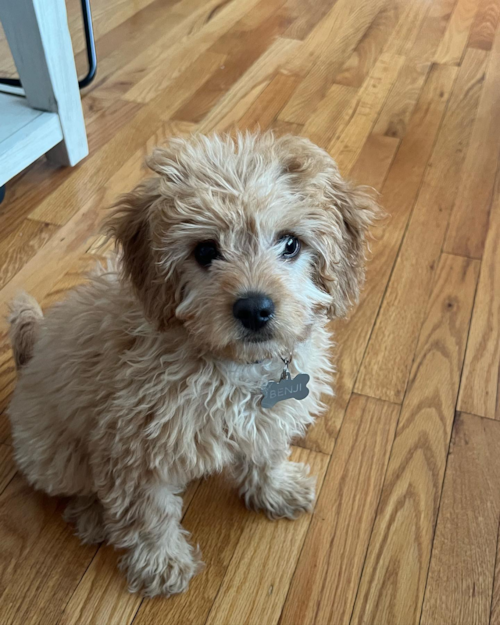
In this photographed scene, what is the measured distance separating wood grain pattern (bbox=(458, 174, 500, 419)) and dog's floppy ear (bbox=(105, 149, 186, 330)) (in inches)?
35.4

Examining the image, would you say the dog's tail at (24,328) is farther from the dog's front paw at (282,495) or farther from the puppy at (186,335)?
the dog's front paw at (282,495)

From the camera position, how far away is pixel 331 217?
1008 mm

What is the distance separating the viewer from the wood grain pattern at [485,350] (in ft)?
5.10

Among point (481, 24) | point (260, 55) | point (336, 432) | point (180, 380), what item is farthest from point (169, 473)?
point (481, 24)

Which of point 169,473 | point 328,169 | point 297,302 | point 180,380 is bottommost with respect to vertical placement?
point 169,473

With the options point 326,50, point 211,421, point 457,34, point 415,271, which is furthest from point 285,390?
point 457,34

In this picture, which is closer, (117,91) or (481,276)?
(481,276)

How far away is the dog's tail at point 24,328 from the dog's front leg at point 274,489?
1.72 ft

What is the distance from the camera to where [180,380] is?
1044 mm

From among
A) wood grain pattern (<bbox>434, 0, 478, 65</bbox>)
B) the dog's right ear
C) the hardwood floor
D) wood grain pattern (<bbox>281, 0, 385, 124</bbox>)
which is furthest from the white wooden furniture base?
wood grain pattern (<bbox>434, 0, 478, 65</bbox>)

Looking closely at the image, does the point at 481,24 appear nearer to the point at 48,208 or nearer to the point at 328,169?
the point at 48,208

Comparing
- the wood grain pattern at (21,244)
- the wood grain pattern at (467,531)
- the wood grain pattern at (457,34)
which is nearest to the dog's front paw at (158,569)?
the wood grain pattern at (467,531)

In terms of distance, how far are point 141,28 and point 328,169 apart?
2402 millimetres

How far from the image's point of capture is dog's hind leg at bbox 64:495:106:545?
129 cm
